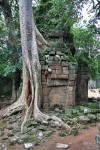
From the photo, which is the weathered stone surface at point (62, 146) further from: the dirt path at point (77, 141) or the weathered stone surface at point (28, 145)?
the weathered stone surface at point (28, 145)

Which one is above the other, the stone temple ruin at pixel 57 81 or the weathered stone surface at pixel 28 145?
the stone temple ruin at pixel 57 81

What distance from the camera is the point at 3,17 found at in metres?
10.5

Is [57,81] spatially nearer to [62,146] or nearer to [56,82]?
[56,82]

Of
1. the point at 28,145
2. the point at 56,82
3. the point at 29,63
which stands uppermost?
the point at 29,63

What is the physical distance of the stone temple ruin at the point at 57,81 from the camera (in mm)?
7312

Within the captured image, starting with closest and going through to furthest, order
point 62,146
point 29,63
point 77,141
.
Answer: point 62,146 < point 77,141 < point 29,63

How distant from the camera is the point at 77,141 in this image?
5.19 meters

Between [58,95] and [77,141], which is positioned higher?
[58,95]

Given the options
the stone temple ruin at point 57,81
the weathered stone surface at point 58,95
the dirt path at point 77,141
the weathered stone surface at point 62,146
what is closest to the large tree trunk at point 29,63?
the stone temple ruin at point 57,81

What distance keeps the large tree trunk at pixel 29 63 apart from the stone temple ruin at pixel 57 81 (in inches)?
13.4

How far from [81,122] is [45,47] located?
109 inches

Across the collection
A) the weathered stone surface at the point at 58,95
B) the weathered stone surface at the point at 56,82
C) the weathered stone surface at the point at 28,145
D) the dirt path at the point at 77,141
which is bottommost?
the weathered stone surface at the point at 28,145

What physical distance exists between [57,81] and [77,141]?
2.51 m

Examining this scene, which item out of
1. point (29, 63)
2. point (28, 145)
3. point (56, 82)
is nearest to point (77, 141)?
point (28, 145)
